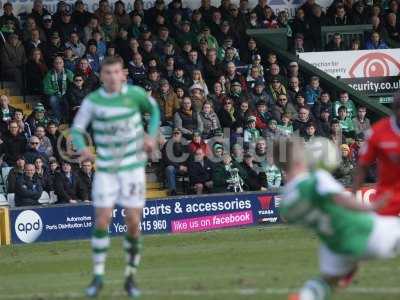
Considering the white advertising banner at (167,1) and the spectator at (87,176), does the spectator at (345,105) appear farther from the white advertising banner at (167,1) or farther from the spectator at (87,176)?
the spectator at (87,176)

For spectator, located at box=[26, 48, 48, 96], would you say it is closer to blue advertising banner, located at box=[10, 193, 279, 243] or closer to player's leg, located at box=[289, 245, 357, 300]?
blue advertising banner, located at box=[10, 193, 279, 243]

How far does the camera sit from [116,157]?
39.4ft

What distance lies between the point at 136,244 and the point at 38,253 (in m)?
7.01

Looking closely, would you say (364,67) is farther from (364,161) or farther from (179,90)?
(364,161)

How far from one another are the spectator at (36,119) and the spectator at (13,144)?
0.34 metres

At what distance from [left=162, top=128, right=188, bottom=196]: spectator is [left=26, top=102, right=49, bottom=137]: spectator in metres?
2.52

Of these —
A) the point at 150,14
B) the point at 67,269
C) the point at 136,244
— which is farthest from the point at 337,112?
the point at 136,244

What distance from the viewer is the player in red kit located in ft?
38.5

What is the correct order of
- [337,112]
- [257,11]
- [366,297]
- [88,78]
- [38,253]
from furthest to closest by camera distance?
[257,11] < [337,112] < [88,78] < [38,253] < [366,297]

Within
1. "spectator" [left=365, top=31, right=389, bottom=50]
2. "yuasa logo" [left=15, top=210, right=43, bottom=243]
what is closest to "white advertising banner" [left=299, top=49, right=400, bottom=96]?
"spectator" [left=365, top=31, right=389, bottom=50]

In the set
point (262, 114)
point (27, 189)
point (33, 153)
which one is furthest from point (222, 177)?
point (27, 189)

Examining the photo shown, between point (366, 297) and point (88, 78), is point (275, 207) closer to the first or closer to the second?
point (88, 78)

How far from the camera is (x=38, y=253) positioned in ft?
61.7

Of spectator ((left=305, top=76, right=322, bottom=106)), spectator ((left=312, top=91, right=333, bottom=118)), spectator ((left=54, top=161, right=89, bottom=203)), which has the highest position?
spectator ((left=305, top=76, right=322, bottom=106))
